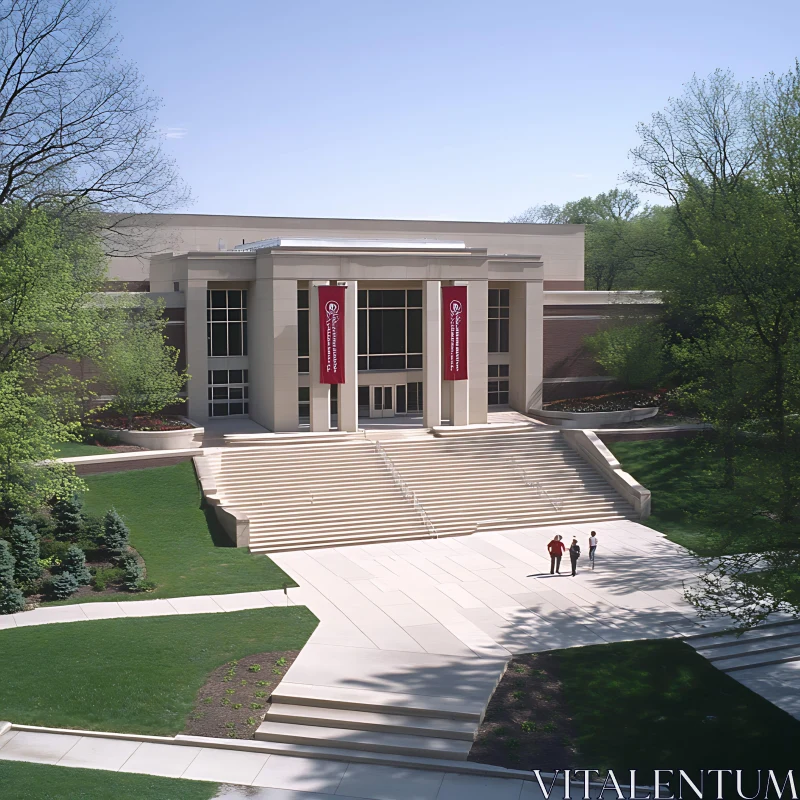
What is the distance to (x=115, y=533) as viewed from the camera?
28547 mm

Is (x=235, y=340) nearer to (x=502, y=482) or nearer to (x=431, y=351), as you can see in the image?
(x=431, y=351)

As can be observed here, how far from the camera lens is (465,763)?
1748 cm

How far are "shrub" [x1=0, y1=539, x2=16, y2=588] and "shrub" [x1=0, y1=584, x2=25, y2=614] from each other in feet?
1.52

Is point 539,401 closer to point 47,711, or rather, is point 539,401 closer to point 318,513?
point 318,513

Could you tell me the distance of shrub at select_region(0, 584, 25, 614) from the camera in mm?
24672

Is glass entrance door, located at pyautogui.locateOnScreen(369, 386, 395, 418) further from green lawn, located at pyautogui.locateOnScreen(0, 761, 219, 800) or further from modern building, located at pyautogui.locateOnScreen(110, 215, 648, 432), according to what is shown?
green lawn, located at pyautogui.locateOnScreen(0, 761, 219, 800)

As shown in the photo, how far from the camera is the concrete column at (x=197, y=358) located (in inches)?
1729

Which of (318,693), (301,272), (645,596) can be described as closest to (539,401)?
(301,272)

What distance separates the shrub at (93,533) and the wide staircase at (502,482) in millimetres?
11832

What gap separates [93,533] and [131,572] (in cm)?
297

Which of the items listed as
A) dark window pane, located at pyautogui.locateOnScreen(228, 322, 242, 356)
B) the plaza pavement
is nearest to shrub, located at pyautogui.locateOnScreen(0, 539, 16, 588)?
the plaza pavement

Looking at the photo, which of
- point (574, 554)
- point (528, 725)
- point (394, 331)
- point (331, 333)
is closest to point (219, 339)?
point (331, 333)

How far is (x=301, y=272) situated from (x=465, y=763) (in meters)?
27.1

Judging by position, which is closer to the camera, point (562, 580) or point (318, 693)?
point (318, 693)
